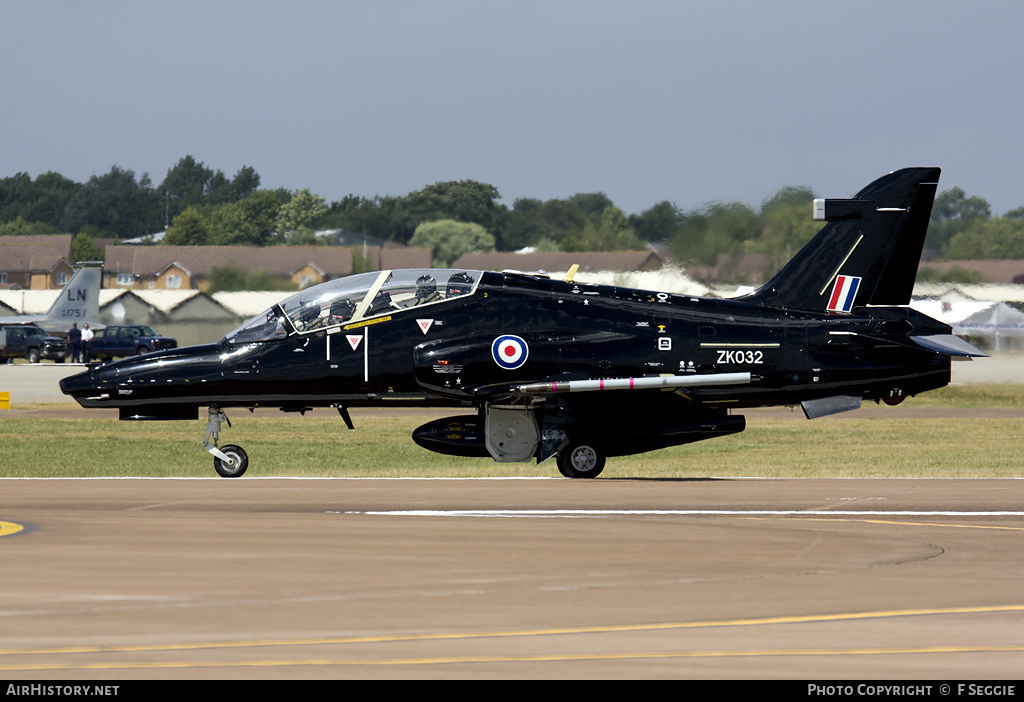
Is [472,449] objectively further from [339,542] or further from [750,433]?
[750,433]

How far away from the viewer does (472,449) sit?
729 inches

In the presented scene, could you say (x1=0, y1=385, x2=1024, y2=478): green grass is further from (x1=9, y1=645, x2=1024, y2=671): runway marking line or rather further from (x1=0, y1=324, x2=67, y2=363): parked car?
(x1=0, y1=324, x2=67, y2=363): parked car

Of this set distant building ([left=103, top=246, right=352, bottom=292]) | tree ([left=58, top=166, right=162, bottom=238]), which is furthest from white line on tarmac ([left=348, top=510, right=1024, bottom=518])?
tree ([left=58, top=166, right=162, bottom=238])

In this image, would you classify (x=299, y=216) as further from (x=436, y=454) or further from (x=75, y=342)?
(x=436, y=454)

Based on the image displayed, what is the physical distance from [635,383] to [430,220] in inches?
1982

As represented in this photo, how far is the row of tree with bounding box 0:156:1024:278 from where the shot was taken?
105 ft

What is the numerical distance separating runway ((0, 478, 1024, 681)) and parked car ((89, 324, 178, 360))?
1995 inches

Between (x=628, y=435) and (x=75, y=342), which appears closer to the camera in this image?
(x=628, y=435)

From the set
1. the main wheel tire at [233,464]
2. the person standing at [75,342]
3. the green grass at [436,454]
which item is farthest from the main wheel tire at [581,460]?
the person standing at [75,342]

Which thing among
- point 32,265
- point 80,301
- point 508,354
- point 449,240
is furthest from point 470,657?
point 32,265

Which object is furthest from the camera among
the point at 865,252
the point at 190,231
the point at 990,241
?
Result: the point at 190,231

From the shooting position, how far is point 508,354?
18.5 m

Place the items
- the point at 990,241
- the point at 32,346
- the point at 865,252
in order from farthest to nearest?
1. the point at 32,346
2. the point at 990,241
3. the point at 865,252

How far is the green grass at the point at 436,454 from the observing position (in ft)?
75.1
